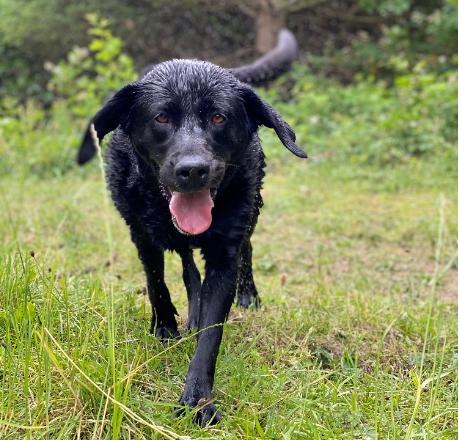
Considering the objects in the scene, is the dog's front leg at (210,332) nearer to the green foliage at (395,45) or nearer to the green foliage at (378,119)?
the green foliage at (378,119)

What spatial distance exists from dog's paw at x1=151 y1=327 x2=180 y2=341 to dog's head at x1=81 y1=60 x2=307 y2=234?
60 centimetres

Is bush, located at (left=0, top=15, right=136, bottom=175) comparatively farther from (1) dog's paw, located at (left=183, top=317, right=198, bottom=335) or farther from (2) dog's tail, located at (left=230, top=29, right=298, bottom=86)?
(1) dog's paw, located at (left=183, top=317, right=198, bottom=335)

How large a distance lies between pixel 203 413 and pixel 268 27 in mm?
9487

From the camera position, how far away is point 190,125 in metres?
2.11

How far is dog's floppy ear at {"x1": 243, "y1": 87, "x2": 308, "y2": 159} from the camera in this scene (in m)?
2.24

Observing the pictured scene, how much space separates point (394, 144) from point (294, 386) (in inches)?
224

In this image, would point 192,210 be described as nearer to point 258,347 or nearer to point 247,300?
point 258,347

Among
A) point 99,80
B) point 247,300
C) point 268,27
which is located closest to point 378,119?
Result: point 268,27

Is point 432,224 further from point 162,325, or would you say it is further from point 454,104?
point 162,325

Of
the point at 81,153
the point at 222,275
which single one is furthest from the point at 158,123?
the point at 81,153

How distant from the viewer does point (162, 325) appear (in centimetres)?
246

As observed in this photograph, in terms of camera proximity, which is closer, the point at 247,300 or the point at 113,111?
the point at 113,111

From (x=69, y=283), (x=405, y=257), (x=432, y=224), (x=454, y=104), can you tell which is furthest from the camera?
(x=454, y=104)

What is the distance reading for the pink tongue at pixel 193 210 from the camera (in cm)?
204
